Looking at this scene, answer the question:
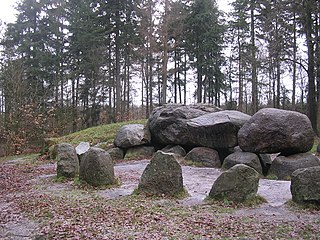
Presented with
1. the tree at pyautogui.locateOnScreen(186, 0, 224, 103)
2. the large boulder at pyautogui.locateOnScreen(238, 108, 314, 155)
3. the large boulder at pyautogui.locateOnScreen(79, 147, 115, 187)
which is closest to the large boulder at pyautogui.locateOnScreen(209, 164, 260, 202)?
the large boulder at pyautogui.locateOnScreen(79, 147, 115, 187)

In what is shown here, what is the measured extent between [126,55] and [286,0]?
14.8 m

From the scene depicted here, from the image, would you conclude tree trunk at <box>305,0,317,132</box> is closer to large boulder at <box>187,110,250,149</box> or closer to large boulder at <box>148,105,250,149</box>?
large boulder at <box>148,105,250,149</box>

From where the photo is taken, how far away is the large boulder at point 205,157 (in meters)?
11.2

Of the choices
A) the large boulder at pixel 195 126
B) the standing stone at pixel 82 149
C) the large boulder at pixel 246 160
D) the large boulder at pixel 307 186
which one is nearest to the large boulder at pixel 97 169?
the standing stone at pixel 82 149

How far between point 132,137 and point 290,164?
739 centimetres

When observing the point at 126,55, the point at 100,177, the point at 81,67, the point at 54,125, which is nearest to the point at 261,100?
the point at 126,55

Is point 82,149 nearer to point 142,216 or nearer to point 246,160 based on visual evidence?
point 246,160

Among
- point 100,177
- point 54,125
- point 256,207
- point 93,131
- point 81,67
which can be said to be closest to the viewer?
point 256,207

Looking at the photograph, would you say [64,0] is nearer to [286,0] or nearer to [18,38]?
[18,38]

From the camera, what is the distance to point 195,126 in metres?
11.9

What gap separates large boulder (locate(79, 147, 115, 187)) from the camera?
7.87 m

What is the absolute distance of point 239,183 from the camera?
6.25 m

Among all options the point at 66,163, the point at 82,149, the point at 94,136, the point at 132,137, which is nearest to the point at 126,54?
the point at 94,136

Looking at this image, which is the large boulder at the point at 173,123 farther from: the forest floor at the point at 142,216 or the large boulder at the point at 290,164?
the forest floor at the point at 142,216
